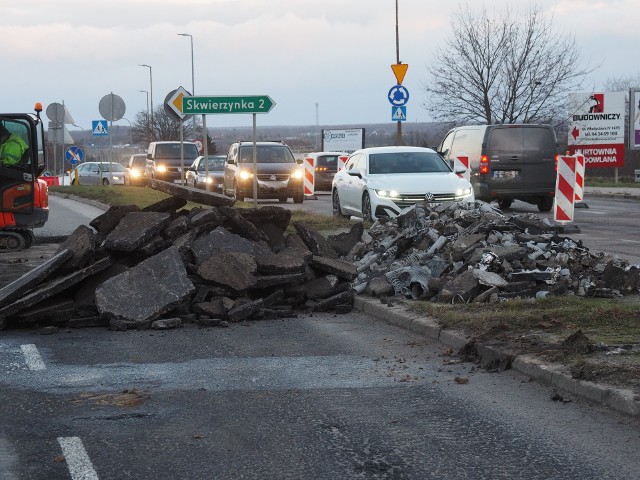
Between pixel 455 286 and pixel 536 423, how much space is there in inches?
190

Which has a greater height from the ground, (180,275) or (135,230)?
(135,230)

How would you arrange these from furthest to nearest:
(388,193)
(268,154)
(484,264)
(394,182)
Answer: (268,154) → (394,182) → (388,193) → (484,264)

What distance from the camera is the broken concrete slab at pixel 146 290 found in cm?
1035

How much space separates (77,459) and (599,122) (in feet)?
130

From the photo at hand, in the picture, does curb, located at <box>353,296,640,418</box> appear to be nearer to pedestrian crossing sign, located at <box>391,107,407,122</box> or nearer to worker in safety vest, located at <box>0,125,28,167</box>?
worker in safety vest, located at <box>0,125,28,167</box>

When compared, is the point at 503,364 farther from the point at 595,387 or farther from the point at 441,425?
the point at 441,425

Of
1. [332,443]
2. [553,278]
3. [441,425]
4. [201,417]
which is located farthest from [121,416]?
[553,278]

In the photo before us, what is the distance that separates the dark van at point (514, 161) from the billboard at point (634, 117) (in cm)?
1995

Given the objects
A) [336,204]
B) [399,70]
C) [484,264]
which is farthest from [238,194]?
[484,264]

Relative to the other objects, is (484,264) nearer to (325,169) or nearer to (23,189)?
(23,189)

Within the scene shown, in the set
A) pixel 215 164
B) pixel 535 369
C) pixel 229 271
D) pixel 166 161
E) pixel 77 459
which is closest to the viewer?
pixel 77 459

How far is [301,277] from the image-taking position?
11602 mm

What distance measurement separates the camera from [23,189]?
1862cm

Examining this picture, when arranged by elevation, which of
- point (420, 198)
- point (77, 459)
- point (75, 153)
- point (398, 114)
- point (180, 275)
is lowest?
point (77, 459)
